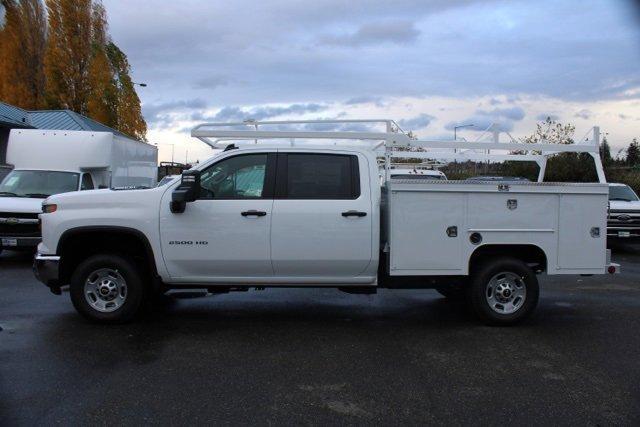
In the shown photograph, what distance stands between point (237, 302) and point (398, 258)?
2.46 metres

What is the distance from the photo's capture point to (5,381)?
14.9ft

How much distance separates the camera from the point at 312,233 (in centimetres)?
593

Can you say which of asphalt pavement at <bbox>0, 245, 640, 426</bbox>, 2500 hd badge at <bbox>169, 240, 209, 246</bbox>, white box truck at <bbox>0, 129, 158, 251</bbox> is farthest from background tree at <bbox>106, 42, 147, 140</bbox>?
2500 hd badge at <bbox>169, 240, 209, 246</bbox>

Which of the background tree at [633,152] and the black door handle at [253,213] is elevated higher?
the background tree at [633,152]

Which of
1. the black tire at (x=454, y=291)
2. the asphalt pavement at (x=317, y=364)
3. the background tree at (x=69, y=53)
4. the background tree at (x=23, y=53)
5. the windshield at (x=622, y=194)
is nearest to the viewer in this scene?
the asphalt pavement at (x=317, y=364)

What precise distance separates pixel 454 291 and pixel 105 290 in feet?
13.1

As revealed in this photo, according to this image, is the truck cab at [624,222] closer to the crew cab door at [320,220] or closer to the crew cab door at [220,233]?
the crew cab door at [320,220]

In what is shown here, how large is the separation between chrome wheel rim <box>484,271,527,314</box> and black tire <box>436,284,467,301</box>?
0.30m

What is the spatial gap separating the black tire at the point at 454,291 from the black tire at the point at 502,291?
20 cm

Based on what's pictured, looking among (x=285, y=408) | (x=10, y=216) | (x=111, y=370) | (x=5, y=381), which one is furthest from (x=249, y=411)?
(x=10, y=216)

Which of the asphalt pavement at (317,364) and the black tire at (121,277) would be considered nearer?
the asphalt pavement at (317,364)

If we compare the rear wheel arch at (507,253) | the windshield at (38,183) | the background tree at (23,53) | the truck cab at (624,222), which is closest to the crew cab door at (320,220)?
the rear wheel arch at (507,253)

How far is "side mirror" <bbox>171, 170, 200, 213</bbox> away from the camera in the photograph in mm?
5746

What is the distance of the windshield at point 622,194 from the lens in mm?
14062
